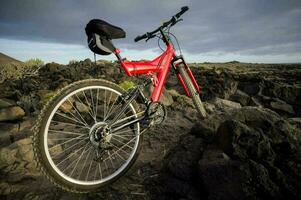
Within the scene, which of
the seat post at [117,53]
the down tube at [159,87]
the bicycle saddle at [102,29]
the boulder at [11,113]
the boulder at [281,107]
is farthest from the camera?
the boulder at [281,107]

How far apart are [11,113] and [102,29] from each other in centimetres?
656

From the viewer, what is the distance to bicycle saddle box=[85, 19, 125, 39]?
3243mm

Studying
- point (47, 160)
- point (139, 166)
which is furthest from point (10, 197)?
point (139, 166)

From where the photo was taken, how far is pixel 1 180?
12.7ft

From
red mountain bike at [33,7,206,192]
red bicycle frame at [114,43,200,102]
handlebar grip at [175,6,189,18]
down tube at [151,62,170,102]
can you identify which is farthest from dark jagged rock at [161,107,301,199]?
handlebar grip at [175,6,189,18]

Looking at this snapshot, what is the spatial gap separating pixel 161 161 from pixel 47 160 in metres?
1.85

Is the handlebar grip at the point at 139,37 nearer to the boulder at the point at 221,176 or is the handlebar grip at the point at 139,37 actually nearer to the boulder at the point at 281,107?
the boulder at the point at 221,176

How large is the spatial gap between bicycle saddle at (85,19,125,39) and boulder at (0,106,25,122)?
6163mm

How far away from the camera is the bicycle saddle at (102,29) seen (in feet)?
10.6

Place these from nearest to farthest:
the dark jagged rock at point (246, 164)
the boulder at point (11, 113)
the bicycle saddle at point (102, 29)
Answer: the dark jagged rock at point (246, 164) < the bicycle saddle at point (102, 29) < the boulder at point (11, 113)

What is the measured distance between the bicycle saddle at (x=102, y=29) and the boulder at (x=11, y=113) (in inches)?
243

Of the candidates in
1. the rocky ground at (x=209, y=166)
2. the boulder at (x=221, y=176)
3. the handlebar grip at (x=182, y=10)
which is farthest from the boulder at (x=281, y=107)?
the boulder at (x=221, y=176)

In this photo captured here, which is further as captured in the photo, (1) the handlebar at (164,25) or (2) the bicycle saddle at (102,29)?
(1) the handlebar at (164,25)

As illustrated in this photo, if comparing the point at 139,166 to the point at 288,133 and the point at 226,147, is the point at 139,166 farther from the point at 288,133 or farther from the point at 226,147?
the point at 288,133
